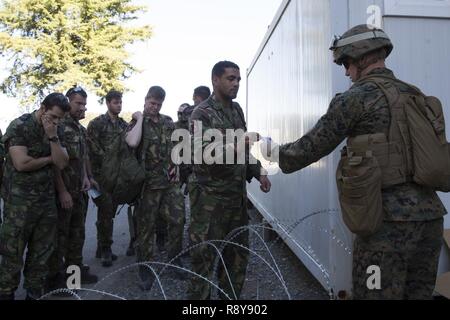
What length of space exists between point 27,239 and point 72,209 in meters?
0.77

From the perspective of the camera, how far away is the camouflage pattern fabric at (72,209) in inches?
160

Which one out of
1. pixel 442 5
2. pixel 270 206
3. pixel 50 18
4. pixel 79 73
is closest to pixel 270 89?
pixel 270 206

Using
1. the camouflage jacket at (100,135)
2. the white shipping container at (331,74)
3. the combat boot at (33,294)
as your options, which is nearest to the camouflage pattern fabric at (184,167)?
the camouflage jacket at (100,135)

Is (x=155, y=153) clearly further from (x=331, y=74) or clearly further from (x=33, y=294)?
(x=331, y=74)

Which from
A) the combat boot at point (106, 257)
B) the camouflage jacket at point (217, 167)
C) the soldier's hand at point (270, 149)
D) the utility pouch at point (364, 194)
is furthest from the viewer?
the combat boot at point (106, 257)

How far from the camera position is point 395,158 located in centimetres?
200

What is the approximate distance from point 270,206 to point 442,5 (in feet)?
10.8

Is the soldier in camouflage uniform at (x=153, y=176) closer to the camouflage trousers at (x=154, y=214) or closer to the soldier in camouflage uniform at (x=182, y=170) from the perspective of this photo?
the camouflage trousers at (x=154, y=214)

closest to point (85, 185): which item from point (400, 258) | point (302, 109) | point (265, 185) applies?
point (265, 185)

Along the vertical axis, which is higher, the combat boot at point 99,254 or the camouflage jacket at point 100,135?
the camouflage jacket at point 100,135

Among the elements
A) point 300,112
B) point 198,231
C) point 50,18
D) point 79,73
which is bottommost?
point 198,231

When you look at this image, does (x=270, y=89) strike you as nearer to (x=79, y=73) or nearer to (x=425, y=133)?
(x=425, y=133)

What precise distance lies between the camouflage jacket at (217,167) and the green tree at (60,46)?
61.5 feet
